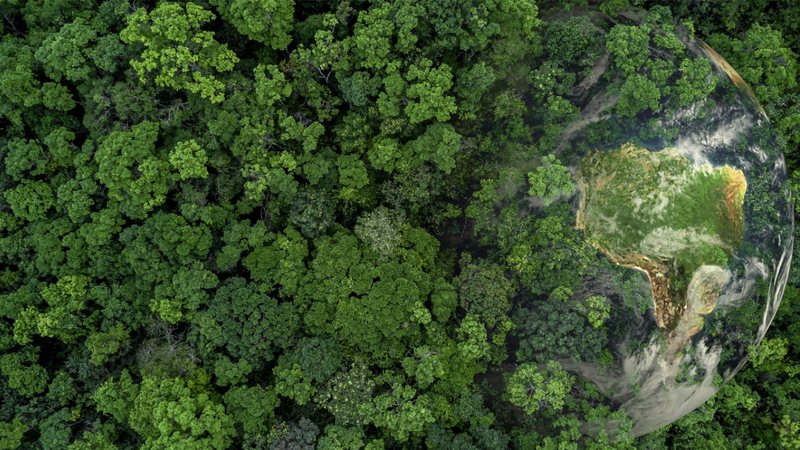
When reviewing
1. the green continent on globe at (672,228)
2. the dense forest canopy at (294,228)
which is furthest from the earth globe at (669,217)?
the dense forest canopy at (294,228)

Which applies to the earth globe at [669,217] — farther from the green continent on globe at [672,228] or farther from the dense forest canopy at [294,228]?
the dense forest canopy at [294,228]

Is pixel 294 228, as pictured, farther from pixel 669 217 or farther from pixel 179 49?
pixel 669 217

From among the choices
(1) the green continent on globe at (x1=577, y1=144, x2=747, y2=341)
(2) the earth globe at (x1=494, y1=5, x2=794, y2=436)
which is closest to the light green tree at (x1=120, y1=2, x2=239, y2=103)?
(2) the earth globe at (x1=494, y1=5, x2=794, y2=436)

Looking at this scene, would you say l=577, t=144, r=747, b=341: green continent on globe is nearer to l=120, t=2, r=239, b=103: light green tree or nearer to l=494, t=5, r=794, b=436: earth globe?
l=494, t=5, r=794, b=436: earth globe

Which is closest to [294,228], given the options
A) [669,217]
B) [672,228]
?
[669,217]

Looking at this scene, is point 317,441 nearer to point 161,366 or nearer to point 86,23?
point 161,366

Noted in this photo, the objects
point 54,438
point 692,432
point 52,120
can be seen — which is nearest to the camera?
point 54,438

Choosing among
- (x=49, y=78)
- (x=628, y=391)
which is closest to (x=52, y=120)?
(x=49, y=78)

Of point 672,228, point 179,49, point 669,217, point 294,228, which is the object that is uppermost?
point 179,49
